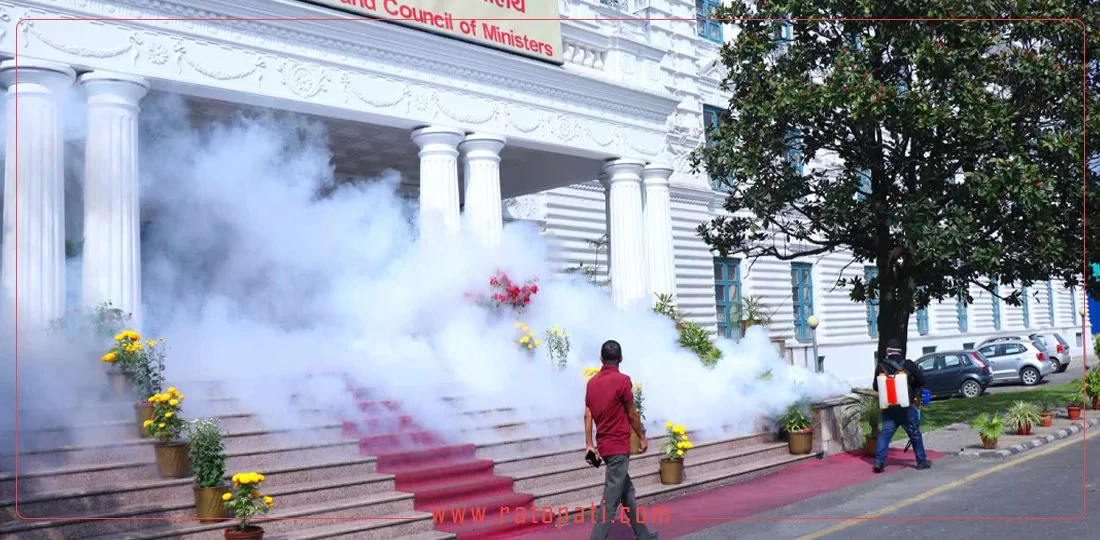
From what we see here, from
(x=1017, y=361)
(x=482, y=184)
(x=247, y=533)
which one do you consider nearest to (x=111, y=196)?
(x=247, y=533)

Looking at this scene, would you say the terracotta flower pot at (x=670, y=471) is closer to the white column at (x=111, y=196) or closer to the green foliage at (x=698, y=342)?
the green foliage at (x=698, y=342)

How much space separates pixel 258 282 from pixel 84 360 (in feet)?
20.6

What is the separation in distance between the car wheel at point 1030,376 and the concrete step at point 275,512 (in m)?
25.1

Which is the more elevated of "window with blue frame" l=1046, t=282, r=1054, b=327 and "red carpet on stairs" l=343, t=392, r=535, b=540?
"window with blue frame" l=1046, t=282, r=1054, b=327

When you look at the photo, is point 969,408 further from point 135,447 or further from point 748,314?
point 135,447

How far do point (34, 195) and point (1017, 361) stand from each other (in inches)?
1071

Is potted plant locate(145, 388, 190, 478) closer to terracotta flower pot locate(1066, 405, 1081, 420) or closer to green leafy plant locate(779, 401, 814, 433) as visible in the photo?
green leafy plant locate(779, 401, 814, 433)

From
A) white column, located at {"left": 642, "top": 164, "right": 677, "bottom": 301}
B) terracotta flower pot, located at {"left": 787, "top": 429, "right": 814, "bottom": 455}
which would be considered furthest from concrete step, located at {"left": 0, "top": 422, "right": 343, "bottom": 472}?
white column, located at {"left": 642, "top": 164, "right": 677, "bottom": 301}

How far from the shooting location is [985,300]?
42.4 meters

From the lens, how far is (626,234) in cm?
1697

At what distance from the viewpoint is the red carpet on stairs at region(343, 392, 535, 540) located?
920 cm

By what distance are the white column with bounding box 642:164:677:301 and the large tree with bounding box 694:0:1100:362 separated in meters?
0.82

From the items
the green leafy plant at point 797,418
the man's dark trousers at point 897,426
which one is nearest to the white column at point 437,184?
the green leafy plant at point 797,418

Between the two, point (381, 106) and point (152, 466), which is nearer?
point (152, 466)
